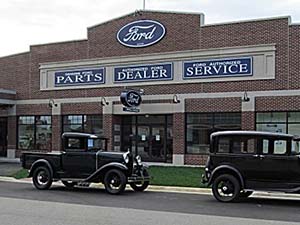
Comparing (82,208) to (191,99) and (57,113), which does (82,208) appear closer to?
(191,99)

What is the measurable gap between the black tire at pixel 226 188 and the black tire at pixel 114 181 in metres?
2.97

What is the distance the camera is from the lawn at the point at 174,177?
18.3 metres

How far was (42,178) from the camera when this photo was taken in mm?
17422

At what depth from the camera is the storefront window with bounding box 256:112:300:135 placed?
23375mm

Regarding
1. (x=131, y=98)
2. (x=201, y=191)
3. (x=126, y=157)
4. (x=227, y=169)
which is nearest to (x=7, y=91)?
(x=131, y=98)

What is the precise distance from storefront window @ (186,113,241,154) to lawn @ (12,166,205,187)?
1.79 metres

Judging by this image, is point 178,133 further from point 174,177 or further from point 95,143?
point 95,143

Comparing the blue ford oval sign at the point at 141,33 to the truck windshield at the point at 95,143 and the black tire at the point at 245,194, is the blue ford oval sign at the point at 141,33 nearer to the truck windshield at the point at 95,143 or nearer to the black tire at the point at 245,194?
the truck windshield at the point at 95,143

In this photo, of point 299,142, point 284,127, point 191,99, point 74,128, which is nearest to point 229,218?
point 299,142

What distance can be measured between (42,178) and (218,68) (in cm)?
1127

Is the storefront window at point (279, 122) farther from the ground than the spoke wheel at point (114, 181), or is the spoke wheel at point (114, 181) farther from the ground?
the storefront window at point (279, 122)

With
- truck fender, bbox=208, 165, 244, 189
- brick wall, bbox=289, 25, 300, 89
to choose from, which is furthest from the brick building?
truck fender, bbox=208, 165, 244, 189

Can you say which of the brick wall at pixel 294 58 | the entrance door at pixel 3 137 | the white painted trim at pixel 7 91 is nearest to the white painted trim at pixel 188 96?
the brick wall at pixel 294 58

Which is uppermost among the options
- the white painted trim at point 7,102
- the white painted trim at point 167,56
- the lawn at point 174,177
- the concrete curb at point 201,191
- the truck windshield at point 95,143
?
the white painted trim at point 167,56
